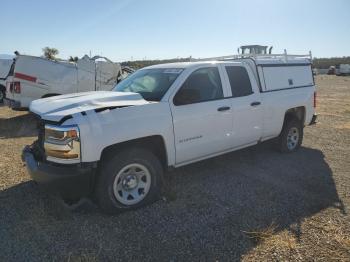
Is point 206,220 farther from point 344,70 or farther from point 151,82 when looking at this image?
point 344,70

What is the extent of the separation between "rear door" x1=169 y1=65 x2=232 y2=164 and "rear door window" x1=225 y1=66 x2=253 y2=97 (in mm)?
248

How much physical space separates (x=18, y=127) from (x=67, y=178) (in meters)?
7.20

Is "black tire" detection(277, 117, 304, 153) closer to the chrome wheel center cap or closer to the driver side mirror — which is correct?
the driver side mirror

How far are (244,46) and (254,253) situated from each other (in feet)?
33.6

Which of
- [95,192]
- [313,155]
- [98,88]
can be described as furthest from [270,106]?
[98,88]

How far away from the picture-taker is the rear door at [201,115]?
4730mm

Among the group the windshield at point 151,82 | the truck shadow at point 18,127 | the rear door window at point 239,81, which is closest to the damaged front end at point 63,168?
the windshield at point 151,82

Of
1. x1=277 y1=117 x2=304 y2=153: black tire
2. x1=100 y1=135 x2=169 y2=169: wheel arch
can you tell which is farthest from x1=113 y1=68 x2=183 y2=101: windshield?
x1=277 y1=117 x2=304 y2=153: black tire

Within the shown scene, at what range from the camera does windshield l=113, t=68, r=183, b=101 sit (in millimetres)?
4846

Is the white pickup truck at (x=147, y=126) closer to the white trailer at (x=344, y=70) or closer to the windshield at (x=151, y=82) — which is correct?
the windshield at (x=151, y=82)

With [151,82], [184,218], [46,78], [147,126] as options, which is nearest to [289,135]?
[151,82]

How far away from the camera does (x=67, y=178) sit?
12.6 ft

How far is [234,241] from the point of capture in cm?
372

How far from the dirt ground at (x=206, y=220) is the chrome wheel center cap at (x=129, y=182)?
1.07ft
